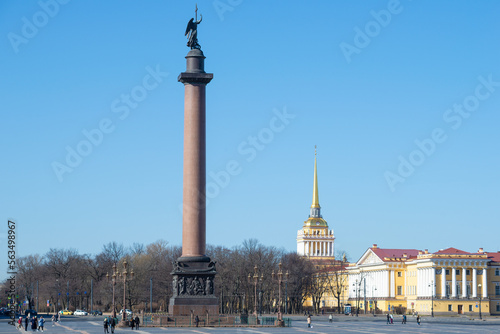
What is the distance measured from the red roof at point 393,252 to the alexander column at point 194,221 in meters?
89.0

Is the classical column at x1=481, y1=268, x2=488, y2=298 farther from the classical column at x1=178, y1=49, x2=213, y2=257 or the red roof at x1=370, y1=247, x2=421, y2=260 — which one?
the classical column at x1=178, y1=49, x2=213, y2=257

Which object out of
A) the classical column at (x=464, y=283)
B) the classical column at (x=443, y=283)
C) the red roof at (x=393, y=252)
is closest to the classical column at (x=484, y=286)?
the classical column at (x=464, y=283)

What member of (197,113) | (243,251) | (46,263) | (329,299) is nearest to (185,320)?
(197,113)

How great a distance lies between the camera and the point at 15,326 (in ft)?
222

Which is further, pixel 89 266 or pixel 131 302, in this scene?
pixel 89 266

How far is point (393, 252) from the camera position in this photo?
153750 mm

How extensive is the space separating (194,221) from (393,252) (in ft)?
327

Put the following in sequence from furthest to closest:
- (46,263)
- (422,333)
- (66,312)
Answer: (46,263), (66,312), (422,333)

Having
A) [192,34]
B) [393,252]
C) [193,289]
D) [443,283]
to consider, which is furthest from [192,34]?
[393,252]

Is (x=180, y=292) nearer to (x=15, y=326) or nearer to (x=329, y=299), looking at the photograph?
(x=15, y=326)

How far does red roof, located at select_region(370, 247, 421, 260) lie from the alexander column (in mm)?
89037

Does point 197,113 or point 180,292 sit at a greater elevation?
point 197,113

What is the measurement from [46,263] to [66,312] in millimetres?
28315

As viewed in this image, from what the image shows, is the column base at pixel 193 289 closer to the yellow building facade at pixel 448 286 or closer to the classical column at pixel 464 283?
the yellow building facade at pixel 448 286
